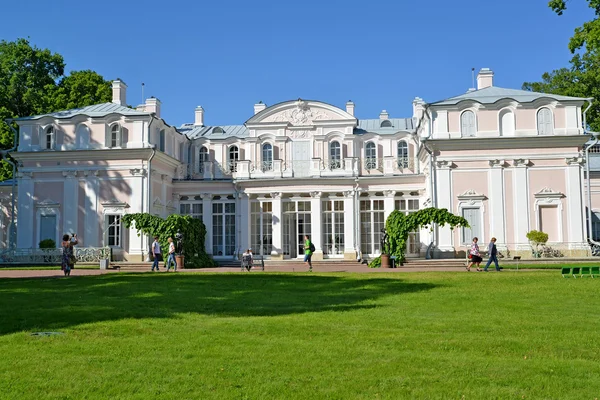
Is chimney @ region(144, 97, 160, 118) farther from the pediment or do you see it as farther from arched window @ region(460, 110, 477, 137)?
arched window @ region(460, 110, 477, 137)

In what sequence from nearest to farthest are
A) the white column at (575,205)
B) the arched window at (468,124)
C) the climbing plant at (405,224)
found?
the climbing plant at (405,224), the white column at (575,205), the arched window at (468,124)

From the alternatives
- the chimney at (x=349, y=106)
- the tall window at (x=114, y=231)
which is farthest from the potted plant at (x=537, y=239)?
the tall window at (x=114, y=231)

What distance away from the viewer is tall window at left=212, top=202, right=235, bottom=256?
31969 mm

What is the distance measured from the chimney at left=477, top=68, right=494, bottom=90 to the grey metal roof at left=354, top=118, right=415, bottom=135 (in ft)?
14.1

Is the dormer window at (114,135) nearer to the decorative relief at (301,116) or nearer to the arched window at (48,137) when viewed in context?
the arched window at (48,137)

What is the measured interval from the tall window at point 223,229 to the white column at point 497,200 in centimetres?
1310

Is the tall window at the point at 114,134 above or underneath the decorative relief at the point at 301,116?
underneath

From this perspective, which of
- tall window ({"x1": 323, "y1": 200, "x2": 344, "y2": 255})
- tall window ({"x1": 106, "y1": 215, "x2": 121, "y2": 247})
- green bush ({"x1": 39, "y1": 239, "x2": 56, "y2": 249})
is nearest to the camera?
green bush ({"x1": 39, "y1": 239, "x2": 56, "y2": 249})

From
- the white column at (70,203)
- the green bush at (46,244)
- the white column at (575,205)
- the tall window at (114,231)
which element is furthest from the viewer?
the white column at (70,203)

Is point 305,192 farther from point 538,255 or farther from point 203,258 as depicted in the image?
point 538,255

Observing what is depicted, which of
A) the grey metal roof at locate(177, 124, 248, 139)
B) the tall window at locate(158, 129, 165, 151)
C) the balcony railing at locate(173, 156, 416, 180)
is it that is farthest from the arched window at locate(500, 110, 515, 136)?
the tall window at locate(158, 129, 165, 151)

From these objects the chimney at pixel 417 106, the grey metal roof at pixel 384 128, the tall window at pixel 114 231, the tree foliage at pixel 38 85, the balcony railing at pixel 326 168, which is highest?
the tree foliage at pixel 38 85

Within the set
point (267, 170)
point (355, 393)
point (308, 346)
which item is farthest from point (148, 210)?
point (355, 393)

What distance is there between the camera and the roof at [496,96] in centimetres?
2761
